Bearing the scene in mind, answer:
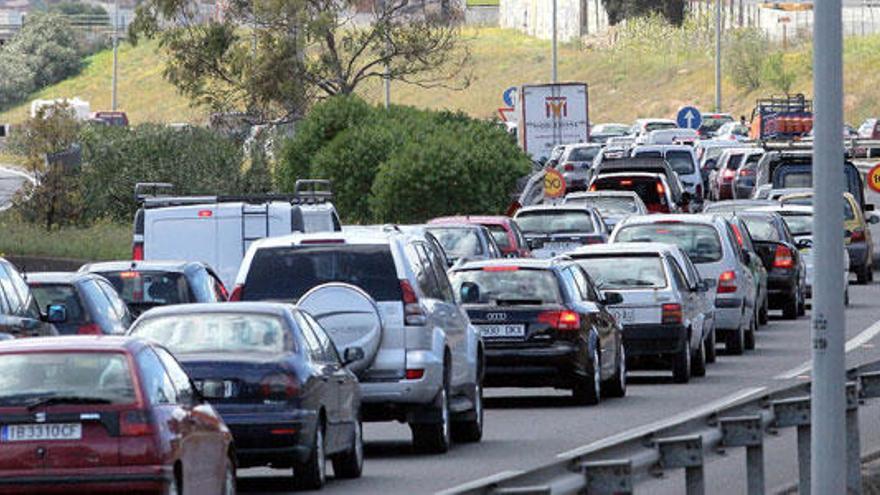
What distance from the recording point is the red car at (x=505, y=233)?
3784 centimetres

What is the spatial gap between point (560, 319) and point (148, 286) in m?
5.11

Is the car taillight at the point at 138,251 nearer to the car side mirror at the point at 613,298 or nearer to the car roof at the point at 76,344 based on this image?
the car side mirror at the point at 613,298

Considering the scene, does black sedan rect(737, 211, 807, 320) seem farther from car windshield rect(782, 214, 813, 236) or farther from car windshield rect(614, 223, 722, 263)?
car windshield rect(614, 223, 722, 263)

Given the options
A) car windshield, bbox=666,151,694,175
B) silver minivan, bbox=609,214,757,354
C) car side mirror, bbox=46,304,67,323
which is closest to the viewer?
car side mirror, bbox=46,304,67,323

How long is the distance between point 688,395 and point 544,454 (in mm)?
6257

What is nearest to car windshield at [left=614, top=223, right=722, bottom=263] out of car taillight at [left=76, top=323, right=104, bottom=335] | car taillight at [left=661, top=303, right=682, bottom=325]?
car taillight at [left=661, top=303, right=682, bottom=325]

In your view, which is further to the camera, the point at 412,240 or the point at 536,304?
the point at 536,304

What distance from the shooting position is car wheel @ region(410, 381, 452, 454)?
66.7 ft

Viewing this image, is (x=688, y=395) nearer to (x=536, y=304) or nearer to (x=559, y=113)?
(x=536, y=304)

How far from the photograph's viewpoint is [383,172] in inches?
2147

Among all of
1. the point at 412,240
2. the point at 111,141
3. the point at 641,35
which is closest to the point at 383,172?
the point at 111,141

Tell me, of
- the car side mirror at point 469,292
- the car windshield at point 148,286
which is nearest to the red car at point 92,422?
the car side mirror at point 469,292

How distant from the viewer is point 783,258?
39.1m

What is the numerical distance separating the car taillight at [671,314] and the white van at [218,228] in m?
4.78
